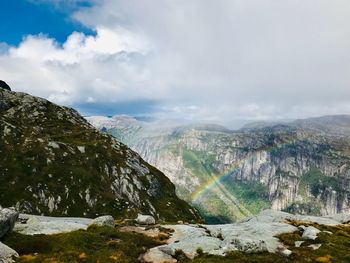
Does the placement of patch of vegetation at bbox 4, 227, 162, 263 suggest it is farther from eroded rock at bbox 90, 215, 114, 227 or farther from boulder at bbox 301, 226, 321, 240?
boulder at bbox 301, 226, 321, 240

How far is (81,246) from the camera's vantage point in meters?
43.9

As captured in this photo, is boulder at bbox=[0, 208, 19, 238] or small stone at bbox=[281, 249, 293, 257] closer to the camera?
small stone at bbox=[281, 249, 293, 257]

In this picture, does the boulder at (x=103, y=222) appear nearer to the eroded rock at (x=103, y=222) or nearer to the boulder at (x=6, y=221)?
the eroded rock at (x=103, y=222)

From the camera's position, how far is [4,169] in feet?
655

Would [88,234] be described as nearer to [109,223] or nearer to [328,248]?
[109,223]

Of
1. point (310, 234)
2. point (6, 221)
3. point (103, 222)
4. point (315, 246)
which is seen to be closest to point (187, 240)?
point (103, 222)

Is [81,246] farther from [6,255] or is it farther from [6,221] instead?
[6,221]

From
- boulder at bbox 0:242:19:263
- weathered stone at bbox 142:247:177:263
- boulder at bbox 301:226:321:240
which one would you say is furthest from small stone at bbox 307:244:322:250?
boulder at bbox 0:242:19:263

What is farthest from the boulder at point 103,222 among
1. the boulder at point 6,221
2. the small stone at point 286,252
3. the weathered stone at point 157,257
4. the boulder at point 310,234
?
the boulder at point 310,234

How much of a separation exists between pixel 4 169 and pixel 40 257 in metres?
180

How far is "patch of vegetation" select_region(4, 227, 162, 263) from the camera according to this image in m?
39.2

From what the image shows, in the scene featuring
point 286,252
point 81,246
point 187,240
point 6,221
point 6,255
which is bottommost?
point 187,240

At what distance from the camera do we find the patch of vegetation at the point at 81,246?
39156mm

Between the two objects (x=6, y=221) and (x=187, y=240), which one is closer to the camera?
(x=6, y=221)
